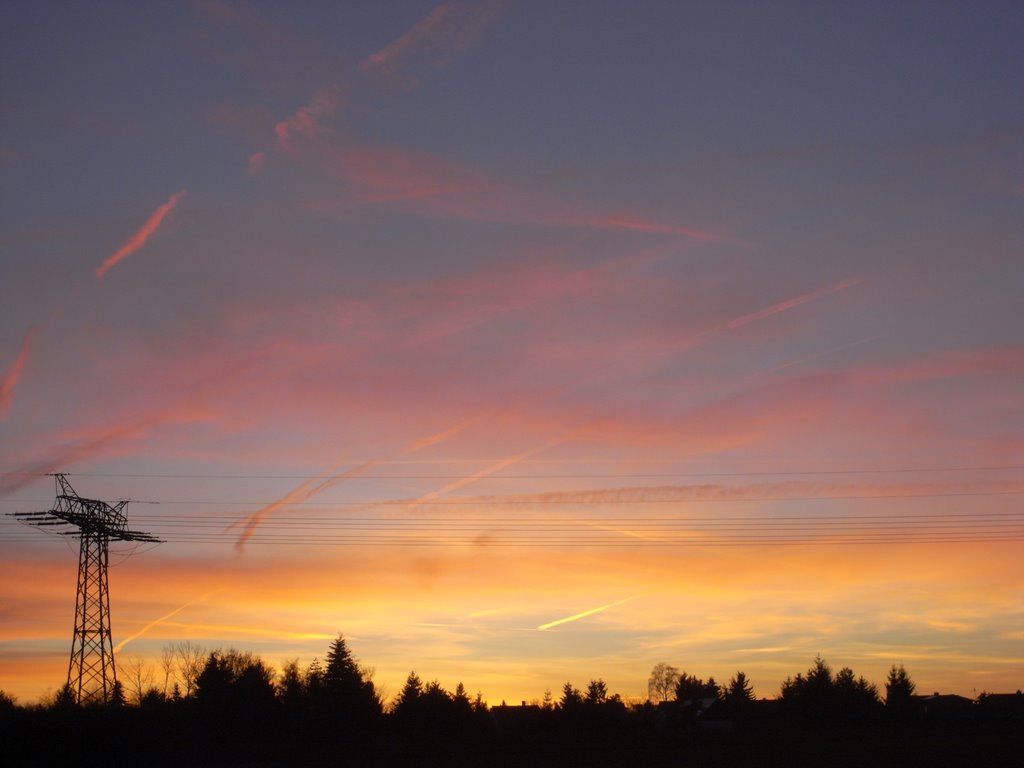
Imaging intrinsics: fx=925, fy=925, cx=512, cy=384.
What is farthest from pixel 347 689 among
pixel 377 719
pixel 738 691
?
pixel 738 691

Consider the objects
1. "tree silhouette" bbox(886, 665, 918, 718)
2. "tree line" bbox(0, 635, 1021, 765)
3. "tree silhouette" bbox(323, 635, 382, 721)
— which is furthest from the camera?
"tree silhouette" bbox(886, 665, 918, 718)

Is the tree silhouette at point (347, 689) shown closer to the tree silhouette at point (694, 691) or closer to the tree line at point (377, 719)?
the tree line at point (377, 719)

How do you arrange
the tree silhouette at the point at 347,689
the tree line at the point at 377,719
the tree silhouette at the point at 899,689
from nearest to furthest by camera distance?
the tree line at the point at 377,719 → the tree silhouette at the point at 347,689 → the tree silhouette at the point at 899,689

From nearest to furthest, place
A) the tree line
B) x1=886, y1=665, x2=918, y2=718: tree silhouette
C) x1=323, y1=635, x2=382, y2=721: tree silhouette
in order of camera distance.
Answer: the tree line
x1=323, y1=635, x2=382, y2=721: tree silhouette
x1=886, y1=665, x2=918, y2=718: tree silhouette

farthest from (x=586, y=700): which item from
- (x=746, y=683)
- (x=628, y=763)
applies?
(x=628, y=763)

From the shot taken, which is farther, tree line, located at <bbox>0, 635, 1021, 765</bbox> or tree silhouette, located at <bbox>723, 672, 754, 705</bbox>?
tree silhouette, located at <bbox>723, 672, 754, 705</bbox>

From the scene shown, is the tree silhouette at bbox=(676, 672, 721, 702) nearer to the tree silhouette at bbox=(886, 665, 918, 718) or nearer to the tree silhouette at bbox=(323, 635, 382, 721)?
the tree silhouette at bbox=(886, 665, 918, 718)

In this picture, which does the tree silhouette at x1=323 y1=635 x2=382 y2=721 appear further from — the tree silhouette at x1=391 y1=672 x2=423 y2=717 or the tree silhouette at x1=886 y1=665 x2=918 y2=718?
the tree silhouette at x1=886 y1=665 x2=918 y2=718

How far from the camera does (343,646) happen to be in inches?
3944

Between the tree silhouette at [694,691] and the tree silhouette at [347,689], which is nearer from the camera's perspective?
the tree silhouette at [347,689]

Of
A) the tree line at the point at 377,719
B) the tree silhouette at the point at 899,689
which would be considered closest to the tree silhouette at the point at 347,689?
the tree line at the point at 377,719

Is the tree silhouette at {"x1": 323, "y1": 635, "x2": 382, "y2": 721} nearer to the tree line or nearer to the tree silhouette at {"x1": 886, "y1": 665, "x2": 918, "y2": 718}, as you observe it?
the tree line

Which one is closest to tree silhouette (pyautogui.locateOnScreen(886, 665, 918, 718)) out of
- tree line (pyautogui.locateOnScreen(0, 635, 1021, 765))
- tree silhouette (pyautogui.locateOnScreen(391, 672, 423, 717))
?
tree line (pyautogui.locateOnScreen(0, 635, 1021, 765))

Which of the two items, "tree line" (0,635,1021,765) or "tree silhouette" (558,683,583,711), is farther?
"tree silhouette" (558,683,583,711)
